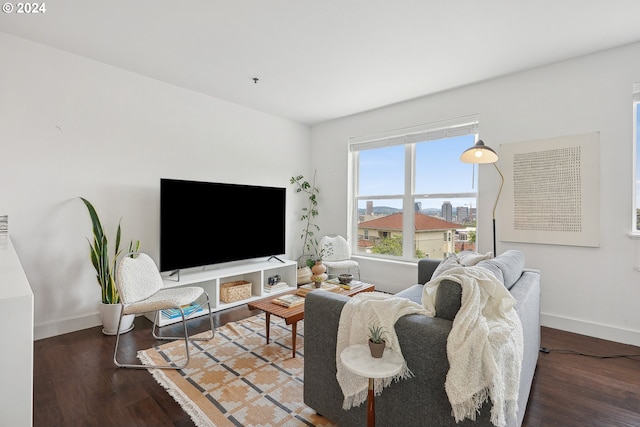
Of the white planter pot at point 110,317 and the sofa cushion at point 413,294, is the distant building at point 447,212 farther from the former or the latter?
the white planter pot at point 110,317

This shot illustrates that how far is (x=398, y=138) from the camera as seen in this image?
13.6 feet

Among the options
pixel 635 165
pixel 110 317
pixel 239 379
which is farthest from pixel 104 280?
pixel 635 165

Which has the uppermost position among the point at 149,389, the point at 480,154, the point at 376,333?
the point at 480,154

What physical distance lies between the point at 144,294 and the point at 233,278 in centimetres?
152

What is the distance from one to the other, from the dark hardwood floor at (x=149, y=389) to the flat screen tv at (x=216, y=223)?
964mm

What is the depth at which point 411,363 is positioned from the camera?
1288 millimetres

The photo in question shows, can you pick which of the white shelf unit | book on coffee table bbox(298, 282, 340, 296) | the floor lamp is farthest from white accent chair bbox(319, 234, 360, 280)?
the floor lamp

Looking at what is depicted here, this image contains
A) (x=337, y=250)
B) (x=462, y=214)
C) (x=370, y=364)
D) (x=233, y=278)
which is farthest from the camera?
(x=337, y=250)

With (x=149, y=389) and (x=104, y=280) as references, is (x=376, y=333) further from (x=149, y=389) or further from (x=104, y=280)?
(x=104, y=280)

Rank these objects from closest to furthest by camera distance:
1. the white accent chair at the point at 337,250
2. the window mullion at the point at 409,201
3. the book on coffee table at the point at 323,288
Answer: the book on coffee table at the point at 323,288 → the window mullion at the point at 409,201 → the white accent chair at the point at 337,250

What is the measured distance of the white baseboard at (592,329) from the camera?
8.68 ft

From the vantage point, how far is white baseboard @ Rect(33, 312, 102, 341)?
265cm

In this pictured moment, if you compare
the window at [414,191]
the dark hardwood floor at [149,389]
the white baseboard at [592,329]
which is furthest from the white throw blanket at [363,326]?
the window at [414,191]

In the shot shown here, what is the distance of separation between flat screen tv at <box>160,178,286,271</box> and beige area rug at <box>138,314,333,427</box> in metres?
0.98
